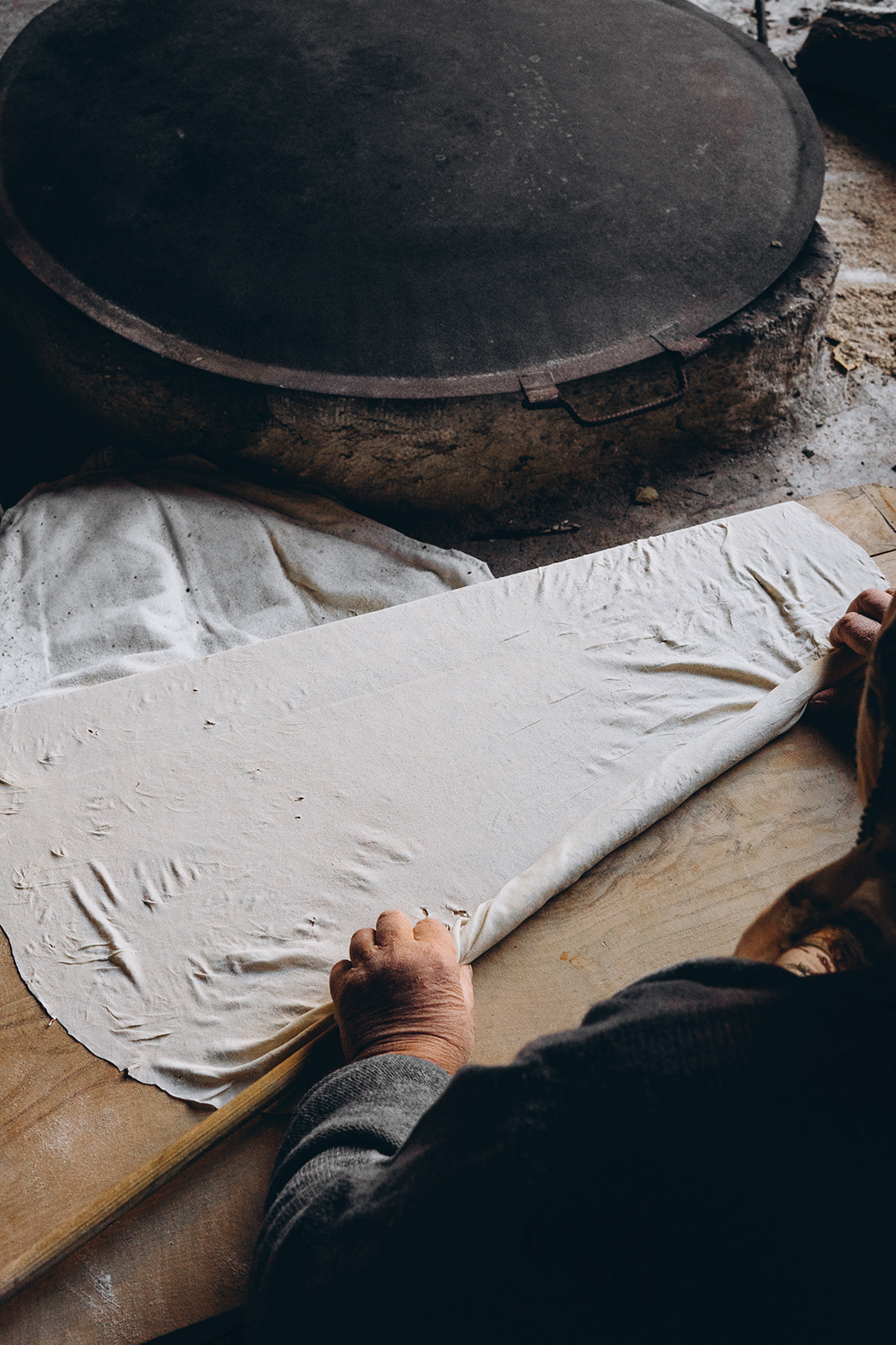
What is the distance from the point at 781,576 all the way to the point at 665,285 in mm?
891

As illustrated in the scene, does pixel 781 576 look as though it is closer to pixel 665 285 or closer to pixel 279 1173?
pixel 665 285

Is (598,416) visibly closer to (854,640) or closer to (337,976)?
(854,640)

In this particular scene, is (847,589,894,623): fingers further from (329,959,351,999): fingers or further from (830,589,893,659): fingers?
(329,959,351,999): fingers

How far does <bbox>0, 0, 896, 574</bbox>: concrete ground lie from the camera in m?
2.14

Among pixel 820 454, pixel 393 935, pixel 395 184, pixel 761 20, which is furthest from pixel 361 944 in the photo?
pixel 761 20

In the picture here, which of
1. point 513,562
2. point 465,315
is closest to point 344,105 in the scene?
point 465,315

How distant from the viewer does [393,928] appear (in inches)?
40.6

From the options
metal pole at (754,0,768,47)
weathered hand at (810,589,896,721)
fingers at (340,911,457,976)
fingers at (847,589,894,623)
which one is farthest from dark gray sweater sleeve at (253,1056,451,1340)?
metal pole at (754,0,768,47)

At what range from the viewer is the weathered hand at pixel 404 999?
94 centimetres

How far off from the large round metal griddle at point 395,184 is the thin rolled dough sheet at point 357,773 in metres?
0.70

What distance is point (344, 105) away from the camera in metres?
2.18

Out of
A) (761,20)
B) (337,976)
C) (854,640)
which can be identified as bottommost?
(337,976)

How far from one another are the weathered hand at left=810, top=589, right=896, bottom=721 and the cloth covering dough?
0.86 meters

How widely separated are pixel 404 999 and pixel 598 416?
57.6 inches
